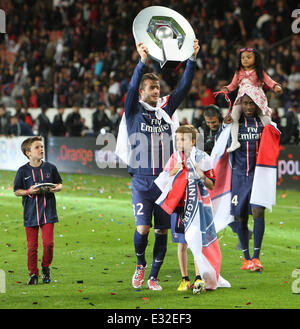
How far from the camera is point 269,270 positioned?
8.20 m

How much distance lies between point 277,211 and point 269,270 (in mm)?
5436

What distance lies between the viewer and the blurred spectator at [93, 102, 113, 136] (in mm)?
22094

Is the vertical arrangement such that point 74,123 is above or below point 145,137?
below

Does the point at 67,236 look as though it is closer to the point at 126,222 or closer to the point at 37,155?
the point at 126,222


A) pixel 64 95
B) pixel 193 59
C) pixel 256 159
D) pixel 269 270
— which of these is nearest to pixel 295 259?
pixel 269 270

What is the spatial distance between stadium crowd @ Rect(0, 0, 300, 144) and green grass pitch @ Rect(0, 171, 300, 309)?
21.9 feet

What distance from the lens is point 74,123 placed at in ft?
75.2

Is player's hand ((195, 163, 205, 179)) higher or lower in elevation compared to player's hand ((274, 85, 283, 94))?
lower

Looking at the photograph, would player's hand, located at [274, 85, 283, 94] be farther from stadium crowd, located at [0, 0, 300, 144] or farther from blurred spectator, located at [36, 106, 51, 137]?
blurred spectator, located at [36, 106, 51, 137]

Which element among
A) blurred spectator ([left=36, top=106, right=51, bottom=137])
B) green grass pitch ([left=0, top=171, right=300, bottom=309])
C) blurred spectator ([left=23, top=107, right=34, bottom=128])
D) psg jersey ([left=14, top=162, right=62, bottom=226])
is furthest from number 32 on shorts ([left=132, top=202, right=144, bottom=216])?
blurred spectator ([left=23, top=107, right=34, bottom=128])

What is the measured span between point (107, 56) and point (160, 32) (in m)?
19.6

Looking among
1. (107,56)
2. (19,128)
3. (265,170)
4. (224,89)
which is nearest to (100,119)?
(19,128)

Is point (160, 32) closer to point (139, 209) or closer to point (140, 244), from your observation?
point (139, 209)

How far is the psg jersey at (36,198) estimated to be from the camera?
7.25 metres
